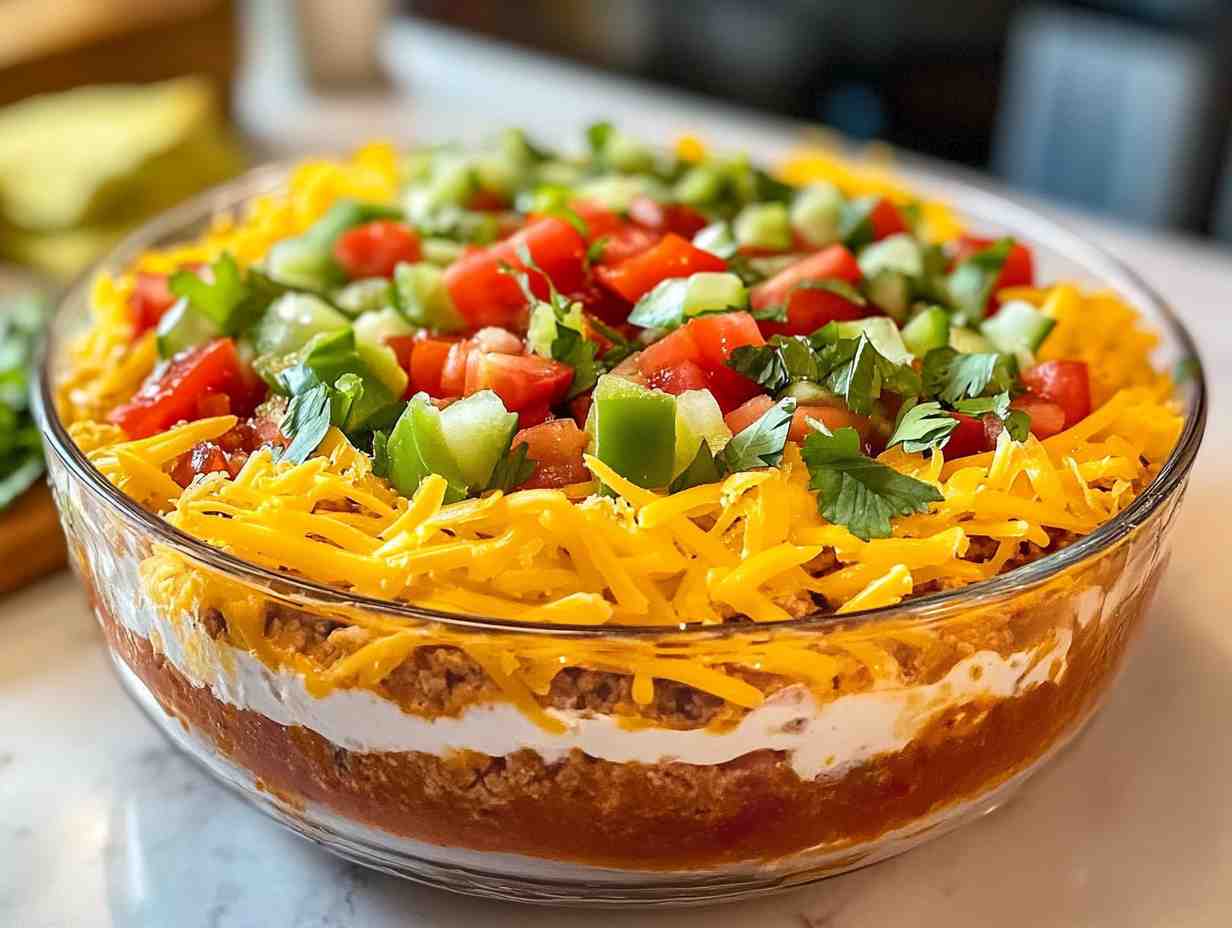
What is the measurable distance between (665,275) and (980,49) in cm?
253

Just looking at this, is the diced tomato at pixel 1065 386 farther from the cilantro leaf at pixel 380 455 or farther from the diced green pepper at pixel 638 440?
the cilantro leaf at pixel 380 455

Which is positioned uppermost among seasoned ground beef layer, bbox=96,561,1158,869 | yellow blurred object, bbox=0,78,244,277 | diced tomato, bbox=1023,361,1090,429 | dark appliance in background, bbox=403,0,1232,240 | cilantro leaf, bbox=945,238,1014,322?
diced tomato, bbox=1023,361,1090,429

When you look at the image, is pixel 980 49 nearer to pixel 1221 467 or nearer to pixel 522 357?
pixel 1221 467

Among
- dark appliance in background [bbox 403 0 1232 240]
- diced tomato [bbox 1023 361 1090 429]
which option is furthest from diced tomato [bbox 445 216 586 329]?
dark appliance in background [bbox 403 0 1232 240]

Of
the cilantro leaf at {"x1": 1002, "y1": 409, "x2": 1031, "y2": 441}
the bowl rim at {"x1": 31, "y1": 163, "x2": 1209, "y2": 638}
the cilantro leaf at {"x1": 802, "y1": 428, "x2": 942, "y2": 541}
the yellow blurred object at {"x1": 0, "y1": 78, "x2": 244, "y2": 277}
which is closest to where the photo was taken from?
the bowl rim at {"x1": 31, "y1": 163, "x2": 1209, "y2": 638}

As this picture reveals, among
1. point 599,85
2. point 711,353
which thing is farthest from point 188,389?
point 599,85

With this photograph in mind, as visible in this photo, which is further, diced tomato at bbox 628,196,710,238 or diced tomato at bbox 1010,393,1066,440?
diced tomato at bbox 628,196,710,238

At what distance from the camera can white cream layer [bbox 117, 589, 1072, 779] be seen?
2.94ft

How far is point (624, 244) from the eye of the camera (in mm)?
1384

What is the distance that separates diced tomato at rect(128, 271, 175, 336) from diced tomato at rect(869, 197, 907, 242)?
78 centimetres

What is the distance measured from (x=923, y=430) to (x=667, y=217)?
21.9 inches

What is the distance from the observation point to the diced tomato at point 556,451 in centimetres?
Answer: 106

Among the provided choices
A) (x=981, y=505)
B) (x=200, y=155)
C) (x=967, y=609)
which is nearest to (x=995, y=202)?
(x=981, y=505)

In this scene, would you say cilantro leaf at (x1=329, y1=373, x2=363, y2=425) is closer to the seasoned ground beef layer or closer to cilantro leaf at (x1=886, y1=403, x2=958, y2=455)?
the seasoned ground beef layer
